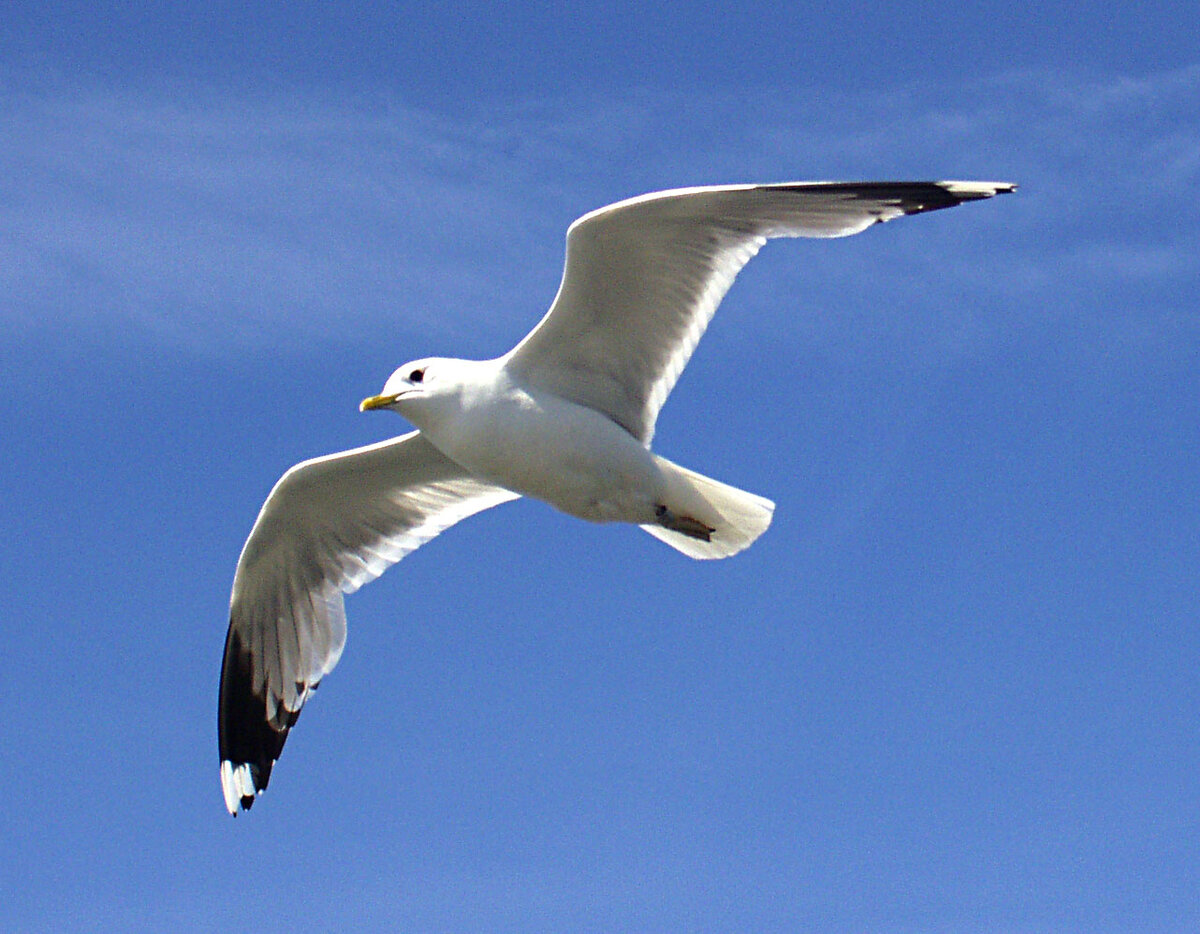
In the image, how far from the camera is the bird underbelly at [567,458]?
6.32m

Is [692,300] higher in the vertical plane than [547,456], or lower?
higher

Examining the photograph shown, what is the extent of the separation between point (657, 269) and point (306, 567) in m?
2.92

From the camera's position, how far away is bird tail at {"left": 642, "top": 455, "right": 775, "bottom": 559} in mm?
6504

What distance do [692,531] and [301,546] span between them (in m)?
2.44

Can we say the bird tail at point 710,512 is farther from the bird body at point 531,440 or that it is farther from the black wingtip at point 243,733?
the black wingtip at point 243,733

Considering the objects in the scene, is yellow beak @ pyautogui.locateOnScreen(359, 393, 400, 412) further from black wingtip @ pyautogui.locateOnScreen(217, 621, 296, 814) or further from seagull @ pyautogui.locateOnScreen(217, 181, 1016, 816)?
black wingtip @ pyautogui.locateOnScreen(217, 621, 296, 814)

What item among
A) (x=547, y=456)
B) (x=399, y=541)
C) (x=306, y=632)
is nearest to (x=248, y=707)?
(x=306, y=632)

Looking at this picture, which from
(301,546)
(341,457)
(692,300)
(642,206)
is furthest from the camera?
(301,546)

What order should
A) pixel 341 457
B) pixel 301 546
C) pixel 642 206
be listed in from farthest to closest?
pixel 301 546 → pixel 341 457 → pixel 642 206

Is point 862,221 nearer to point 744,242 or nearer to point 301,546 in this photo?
point 744,242

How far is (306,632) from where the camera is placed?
27.0 ft

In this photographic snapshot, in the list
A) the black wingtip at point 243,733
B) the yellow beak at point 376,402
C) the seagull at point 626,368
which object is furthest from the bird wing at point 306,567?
the yellow beak at point 376,402

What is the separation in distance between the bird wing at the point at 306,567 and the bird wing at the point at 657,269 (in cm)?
136

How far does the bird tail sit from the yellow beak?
3.83 ft
